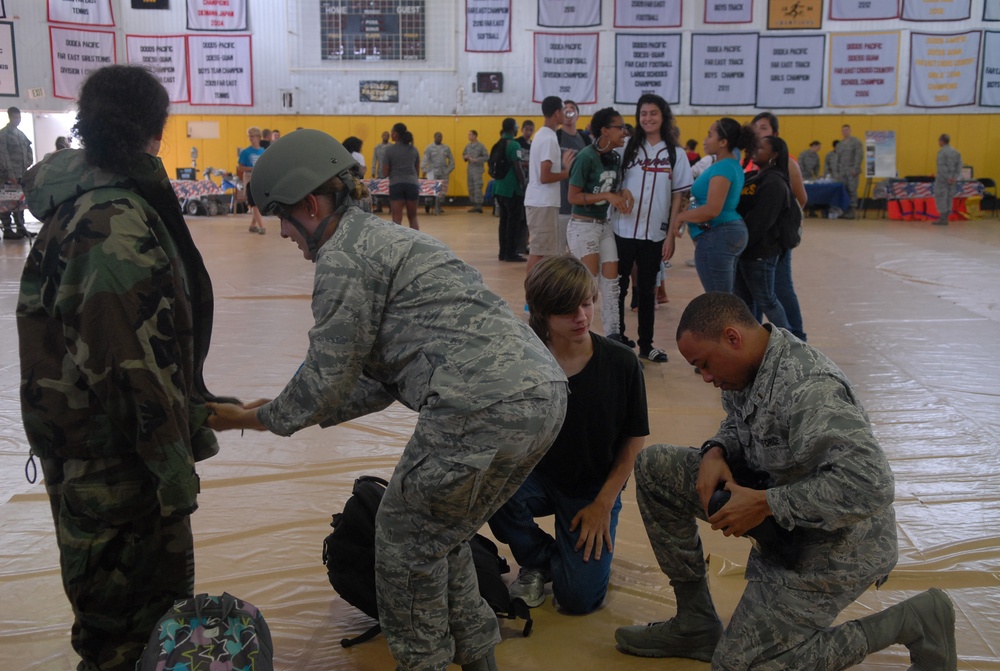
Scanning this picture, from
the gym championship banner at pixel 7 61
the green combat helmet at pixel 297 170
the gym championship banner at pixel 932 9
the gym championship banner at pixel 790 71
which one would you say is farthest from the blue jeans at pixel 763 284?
the gym championship banner at pixel 7 61

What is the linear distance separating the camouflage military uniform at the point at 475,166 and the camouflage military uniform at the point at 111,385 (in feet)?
55.2

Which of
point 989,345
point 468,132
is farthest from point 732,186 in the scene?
point 468,132

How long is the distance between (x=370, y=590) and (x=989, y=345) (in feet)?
17.4

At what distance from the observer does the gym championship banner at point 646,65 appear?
18.2m

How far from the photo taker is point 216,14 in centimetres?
1878

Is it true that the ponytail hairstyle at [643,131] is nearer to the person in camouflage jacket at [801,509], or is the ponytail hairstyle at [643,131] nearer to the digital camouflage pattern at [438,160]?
the person in camouflage jacket at [801,509]

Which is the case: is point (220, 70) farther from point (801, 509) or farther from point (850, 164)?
point (801, 509)

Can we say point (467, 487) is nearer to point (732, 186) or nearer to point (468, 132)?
point (732, 186)

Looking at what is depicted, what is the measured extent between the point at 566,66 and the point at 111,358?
17.9 m

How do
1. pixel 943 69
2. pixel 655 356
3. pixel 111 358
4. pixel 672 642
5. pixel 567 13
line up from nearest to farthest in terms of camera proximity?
1. pixel 111 358
2. pixel 672 642
3. pixel 655 356
4. pixel 943 69
5. pixel 567 13

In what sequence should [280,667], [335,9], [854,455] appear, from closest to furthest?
[854,455] < [280,667] < [335,9]

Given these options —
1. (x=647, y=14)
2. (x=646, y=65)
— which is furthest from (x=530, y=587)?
(x=647, y=14)

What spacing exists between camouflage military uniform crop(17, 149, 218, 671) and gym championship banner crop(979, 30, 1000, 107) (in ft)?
63.4

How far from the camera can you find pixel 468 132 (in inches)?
760
